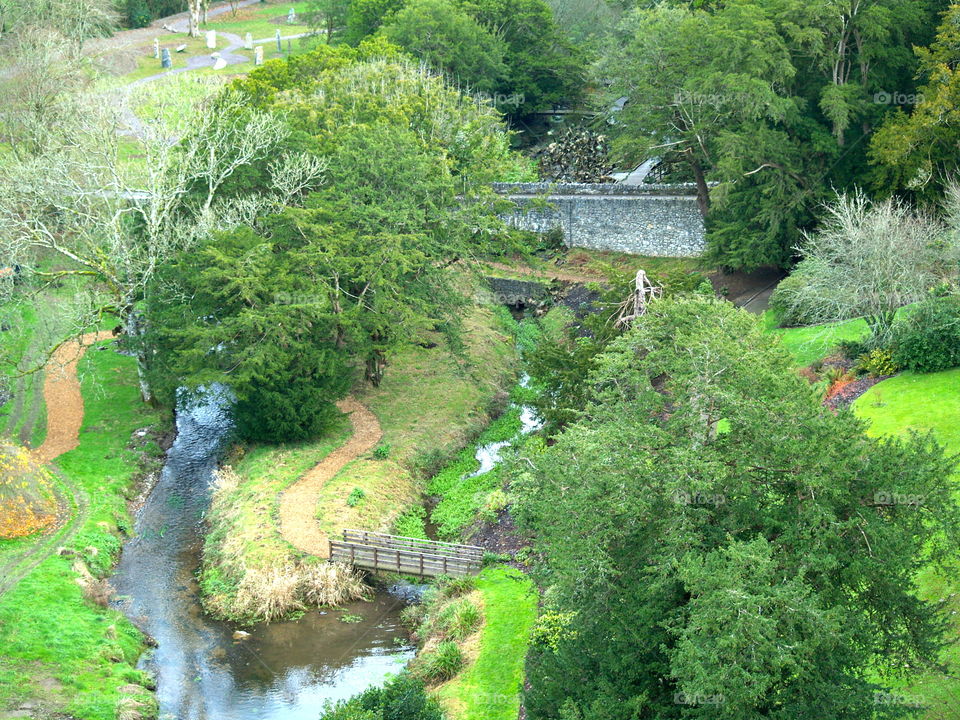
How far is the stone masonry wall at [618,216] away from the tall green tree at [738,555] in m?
34.1

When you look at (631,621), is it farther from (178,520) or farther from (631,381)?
(178,520)

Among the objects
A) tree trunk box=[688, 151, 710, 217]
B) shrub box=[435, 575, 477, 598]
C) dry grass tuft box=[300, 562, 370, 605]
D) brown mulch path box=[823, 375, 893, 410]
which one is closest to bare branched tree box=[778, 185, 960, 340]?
brown mulch path box=[823, 375, 893, 410]

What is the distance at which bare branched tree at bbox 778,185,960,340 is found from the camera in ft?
115

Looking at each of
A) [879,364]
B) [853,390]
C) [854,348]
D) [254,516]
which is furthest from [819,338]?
[254,516]

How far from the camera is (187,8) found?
334 ft

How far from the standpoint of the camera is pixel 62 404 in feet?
143

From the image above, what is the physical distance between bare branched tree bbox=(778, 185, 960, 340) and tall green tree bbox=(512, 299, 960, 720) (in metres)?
14.8

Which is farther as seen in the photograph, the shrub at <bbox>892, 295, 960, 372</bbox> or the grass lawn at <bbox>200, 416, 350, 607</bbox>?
the shrub at <bbox>892, 295, 960, 372</bbox>

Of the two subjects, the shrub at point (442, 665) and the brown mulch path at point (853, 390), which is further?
the brown mulch path at point (853, 390)

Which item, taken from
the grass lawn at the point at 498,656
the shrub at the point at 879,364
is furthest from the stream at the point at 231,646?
the shrub at the point at 879,364

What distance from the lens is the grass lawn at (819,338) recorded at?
38906 mm

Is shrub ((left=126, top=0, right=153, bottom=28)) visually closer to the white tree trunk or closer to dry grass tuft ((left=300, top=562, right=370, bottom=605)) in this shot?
the white tree trunk

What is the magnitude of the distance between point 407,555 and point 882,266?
60.2 ft

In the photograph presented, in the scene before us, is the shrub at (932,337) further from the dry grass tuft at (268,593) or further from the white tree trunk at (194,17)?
the white tree trunk at (194,17)
